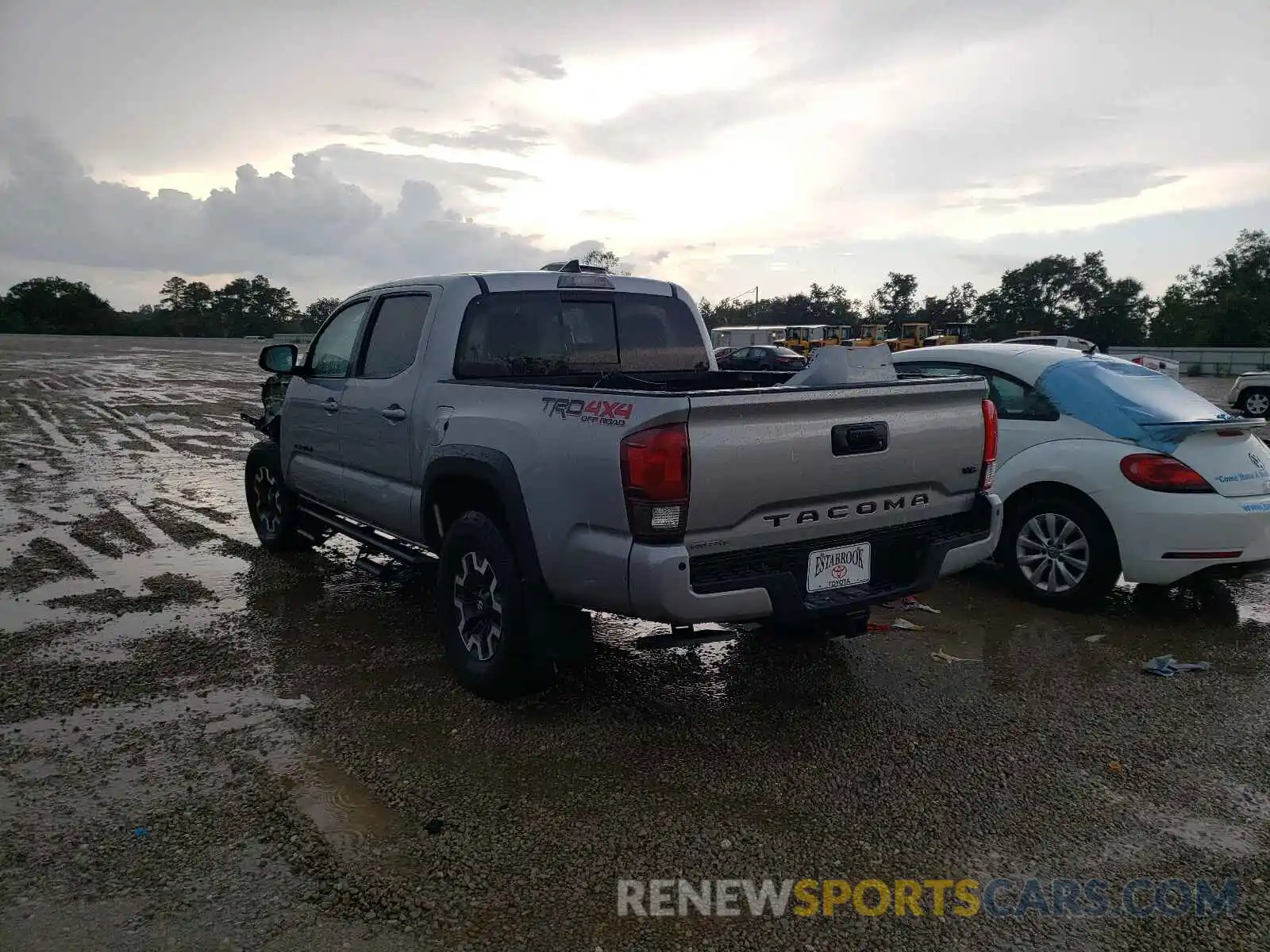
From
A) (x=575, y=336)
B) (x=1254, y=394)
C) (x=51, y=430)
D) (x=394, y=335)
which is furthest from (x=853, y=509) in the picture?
(x=1254, y=394)

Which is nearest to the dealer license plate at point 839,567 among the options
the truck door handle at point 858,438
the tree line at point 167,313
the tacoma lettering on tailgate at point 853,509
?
the tacoma lettering on tailgate at point 853,509

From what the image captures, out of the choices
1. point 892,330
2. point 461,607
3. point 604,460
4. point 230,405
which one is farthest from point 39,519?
point 892,330

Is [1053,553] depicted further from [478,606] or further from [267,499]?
[267,499]

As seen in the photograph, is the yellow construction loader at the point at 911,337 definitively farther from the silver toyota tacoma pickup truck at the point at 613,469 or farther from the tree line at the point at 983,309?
the silver toyota tacoma pickup truck at the point at 613,469

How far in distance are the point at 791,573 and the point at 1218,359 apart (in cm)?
5330

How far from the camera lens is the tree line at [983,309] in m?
64.6

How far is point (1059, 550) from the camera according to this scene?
5.67m

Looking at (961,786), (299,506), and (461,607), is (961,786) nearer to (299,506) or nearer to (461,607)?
(461,607)

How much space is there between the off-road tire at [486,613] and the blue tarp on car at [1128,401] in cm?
389

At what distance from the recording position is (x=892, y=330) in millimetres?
63094

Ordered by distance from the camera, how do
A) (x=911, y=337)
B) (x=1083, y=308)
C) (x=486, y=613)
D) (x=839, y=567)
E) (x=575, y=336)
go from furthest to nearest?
(x=1083, y=308) < (x=911, y=337) < (x=575, y=336) < (x=486, y=613) < (x=839, y=567)

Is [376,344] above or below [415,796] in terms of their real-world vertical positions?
above

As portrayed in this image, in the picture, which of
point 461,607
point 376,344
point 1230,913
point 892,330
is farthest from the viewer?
point 892,330

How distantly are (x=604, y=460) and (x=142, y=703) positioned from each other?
265 cm
